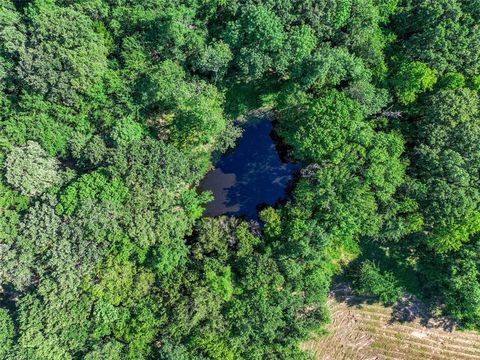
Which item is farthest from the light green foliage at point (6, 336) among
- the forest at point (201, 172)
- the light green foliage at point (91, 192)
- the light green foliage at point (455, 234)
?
the light green foliage at point (455, 234)

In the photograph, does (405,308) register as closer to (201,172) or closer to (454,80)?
(454,80)

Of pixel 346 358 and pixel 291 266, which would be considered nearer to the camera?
pixel 291 266

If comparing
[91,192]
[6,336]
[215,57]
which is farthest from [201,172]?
[6,336]

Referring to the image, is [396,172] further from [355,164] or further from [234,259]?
[234,259]

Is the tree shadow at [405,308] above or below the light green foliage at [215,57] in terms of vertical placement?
below

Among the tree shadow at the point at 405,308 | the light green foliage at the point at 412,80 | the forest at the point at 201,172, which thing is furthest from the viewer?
the tree shadow at the point at 405,308

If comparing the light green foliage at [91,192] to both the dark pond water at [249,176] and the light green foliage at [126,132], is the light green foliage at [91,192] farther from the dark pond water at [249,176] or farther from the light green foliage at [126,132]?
the dark pond water at [249,176]

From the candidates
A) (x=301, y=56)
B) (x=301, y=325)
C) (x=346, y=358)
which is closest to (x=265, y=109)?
(x=301, y=56)
